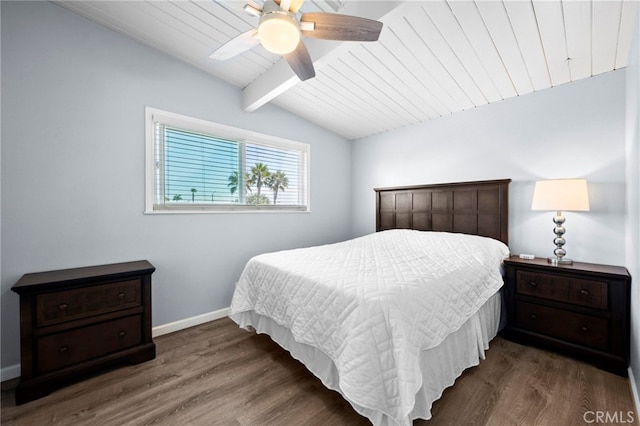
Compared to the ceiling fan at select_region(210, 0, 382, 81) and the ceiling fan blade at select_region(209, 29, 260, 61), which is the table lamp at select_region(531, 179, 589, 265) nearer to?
the ceiling fan at select_region(210, 0, 382, 81)

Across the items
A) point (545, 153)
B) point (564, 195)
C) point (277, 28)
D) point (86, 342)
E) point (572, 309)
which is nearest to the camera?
point (277, 28)

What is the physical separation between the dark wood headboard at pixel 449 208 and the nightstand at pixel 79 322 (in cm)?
288

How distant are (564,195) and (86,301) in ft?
12.3

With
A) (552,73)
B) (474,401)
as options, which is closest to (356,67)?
(552,73)

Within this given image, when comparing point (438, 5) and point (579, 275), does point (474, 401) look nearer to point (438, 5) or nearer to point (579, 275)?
point (579, 275)

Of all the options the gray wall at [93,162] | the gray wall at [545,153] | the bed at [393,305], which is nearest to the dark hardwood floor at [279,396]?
the bed at [393,305]

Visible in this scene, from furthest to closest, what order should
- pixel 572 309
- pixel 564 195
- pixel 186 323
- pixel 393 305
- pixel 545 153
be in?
pixel 186 323 < pixel 545 153 < pixel 564 195 < pixel 572 309 < pixel 393 305

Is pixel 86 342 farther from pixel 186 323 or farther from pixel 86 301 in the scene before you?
pixel 186 323

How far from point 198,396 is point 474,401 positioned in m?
1.73

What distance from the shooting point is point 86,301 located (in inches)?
71.6

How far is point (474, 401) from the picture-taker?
155 centimetres

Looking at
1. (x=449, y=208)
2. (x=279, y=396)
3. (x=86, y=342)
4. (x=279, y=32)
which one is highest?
(x=279, y=32)

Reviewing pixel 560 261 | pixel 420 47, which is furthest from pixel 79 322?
pixel 560 261

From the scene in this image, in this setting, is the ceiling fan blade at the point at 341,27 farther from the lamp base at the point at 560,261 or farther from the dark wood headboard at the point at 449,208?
the lamp base at the point at 560,261
